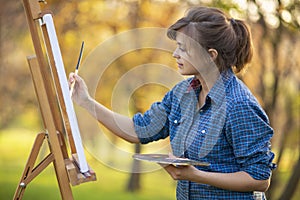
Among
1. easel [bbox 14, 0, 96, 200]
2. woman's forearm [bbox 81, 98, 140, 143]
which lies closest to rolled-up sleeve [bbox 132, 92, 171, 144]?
woman's forearm [bbox 81, 98, 140, 143]

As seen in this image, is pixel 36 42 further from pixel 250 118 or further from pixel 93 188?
pixel 93 188

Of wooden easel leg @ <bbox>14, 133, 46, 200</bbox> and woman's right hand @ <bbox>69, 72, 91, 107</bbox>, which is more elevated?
woman's right hand @ <bbox>69, 72, 91, 107</bbox>

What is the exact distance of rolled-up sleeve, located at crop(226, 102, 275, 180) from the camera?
2037mm

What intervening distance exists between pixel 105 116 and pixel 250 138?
2.11 ft

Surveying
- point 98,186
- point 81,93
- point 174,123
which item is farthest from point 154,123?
point 98,186

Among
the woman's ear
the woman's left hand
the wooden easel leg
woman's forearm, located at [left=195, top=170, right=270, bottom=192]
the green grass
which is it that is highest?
the woman's ear

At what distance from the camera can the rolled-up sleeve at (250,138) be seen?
2037 millimetres

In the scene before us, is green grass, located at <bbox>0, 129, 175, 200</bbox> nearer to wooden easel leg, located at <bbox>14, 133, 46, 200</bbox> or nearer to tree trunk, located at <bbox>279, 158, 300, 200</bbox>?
tree trunk, located at <bbox>279, 158, 300, 200</bbox>

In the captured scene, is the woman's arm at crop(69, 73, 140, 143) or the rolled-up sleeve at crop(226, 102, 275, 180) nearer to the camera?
the rolled-up sleeve at crop(226, 102, 275, 180)

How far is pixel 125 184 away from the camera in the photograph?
5781 millimetres

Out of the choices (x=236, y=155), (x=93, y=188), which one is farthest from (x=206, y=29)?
(x=93, y=188)

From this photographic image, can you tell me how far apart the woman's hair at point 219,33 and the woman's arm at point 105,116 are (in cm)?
42

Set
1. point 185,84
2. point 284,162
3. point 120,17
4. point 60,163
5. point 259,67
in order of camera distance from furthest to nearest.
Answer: point 120,17 < point 284,162 < point 259,67 < point 185,84 < point 60,163

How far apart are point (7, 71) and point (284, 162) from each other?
107 inches
